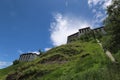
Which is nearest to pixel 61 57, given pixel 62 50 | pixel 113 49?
pixel 62 50

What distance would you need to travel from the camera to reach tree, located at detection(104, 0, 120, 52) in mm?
38156

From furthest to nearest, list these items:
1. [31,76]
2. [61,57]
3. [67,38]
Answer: [67,38] → [61,57] → [31,76]

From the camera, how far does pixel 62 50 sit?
92.4 m

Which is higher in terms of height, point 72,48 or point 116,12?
point 72,48

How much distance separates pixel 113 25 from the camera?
3841 cm

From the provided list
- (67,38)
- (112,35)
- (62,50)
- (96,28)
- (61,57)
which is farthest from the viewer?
(67,38)

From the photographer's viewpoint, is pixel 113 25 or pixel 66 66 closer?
pixel 113 25

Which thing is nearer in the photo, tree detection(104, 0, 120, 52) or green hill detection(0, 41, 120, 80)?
tree detection(104, 0, 120, 52)

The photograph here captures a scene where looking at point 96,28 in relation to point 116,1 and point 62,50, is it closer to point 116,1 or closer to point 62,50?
point 62,50

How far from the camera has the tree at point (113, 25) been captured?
125ft

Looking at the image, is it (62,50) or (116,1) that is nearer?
(116,1)


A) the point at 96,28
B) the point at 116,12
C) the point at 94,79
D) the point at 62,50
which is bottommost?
the point at 94,79

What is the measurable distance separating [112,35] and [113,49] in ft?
8.83

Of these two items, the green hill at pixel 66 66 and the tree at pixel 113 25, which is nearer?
the tree at pixel 113 25
